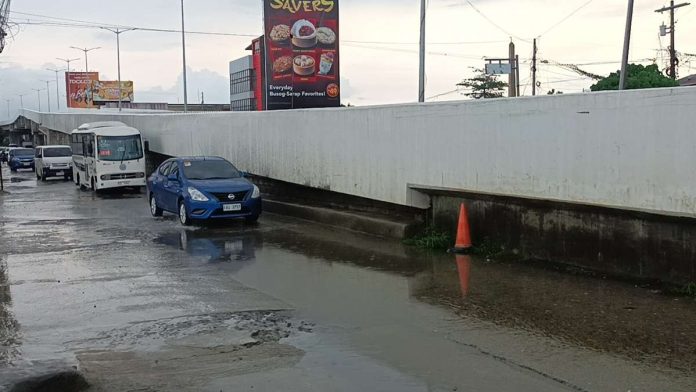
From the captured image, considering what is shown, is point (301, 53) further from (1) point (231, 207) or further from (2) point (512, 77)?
(1) point (231, 207)

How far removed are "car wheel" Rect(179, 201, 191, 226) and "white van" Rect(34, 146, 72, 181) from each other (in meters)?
21.5

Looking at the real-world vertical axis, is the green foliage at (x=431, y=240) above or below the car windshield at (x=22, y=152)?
below

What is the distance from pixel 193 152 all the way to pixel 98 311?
730 inches

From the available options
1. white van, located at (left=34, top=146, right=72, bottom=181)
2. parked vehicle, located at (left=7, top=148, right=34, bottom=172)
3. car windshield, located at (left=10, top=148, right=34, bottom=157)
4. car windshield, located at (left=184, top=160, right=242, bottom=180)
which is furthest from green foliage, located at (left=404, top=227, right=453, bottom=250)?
car windshield, located at (left=10, top=148, right=34, bottom=157)

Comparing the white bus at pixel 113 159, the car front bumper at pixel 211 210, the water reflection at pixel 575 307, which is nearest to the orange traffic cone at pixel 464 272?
the water reflection at pixel 575 307

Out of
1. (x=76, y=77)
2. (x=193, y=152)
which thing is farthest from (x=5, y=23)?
(x=76, y=77)

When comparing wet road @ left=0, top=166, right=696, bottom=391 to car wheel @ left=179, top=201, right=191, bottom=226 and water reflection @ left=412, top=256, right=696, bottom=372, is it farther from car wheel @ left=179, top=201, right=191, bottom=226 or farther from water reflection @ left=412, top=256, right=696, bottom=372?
car wheel @ left=179, top=201, right=191, bottom=226

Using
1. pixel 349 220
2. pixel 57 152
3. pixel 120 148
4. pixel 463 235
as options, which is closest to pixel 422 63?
pixel 349 220

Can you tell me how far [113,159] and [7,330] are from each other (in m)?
19.8

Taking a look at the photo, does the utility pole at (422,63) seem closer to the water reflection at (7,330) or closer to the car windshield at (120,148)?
the car windshield at (120,148)

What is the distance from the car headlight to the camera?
48.8 ft

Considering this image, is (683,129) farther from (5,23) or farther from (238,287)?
(5,23)

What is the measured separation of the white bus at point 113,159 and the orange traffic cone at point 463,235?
17.6 metres

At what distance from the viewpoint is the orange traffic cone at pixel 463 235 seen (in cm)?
1084
